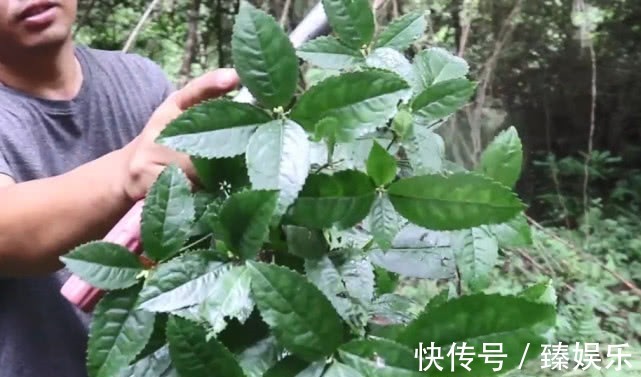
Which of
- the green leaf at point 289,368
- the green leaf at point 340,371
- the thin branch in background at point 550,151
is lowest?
the thin branch in background at point 550,151

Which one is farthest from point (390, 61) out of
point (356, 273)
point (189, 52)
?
point (189, 52)

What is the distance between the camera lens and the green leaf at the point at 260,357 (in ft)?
1.32

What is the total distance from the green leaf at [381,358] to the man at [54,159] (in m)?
0.17

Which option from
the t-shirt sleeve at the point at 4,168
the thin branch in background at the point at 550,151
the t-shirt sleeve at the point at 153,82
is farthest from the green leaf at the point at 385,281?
the thin branch in background at the point at 550,151

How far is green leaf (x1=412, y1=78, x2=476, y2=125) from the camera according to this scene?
47 cm

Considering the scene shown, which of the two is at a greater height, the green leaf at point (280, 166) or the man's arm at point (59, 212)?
the green leaf at point (280, 166)

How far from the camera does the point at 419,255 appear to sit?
0.49 meters

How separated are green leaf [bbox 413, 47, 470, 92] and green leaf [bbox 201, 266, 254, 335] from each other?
199 mm

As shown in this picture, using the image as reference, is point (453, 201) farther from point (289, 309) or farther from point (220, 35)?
point (220, 35)

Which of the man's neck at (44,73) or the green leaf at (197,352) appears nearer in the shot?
the green leaf at (197,352)

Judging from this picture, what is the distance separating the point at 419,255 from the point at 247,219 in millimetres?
143

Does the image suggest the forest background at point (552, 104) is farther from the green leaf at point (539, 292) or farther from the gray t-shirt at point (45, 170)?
the green leaf at point (539, 292)

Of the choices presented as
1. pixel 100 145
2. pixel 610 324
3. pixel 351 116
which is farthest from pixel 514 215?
pixel 610 324

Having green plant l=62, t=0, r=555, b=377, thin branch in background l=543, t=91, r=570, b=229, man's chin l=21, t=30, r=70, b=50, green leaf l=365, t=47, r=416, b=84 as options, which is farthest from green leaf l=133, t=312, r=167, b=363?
thin branch in background l=543, t=91, r=570, b=229
